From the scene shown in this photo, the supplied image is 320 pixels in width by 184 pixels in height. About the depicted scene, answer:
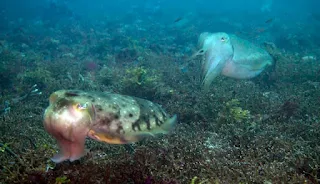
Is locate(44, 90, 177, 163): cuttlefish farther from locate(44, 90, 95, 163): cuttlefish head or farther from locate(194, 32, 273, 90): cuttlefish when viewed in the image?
locate(194, 32, 273, 90): cuttlefish

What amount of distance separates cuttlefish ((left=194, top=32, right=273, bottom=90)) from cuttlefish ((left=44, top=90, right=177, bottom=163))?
97.5 inches

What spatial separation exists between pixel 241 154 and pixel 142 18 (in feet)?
115

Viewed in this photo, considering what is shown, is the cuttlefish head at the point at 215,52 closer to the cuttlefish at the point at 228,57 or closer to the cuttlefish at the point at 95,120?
the cuttlefish at the point at 228,57

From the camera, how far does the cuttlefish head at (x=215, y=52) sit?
223 inches

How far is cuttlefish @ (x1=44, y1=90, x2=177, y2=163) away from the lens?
2395mm

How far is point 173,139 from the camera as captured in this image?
13.7ft

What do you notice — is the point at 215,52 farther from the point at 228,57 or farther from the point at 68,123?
the point at 68,123

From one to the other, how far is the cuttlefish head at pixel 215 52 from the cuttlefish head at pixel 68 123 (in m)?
3.82

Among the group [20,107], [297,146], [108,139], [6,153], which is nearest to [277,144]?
[297,146]

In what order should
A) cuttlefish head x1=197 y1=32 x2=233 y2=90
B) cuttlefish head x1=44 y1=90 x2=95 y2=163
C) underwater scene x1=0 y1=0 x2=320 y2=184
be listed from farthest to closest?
cuttlefish head x1=197 y1=32 x2=233 y2=90
underwater scene x1=0 y1=0 x2=320 y2=184
cuttlefish head x1=44 y1=90 x2=95 y2=163

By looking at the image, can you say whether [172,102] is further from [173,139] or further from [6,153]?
[6,153]

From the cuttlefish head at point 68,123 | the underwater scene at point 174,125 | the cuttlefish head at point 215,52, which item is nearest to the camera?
the cuttlefish head at point 68,123

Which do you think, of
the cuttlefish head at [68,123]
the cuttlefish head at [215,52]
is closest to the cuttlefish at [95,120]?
the cuttlefish head at [68,123]

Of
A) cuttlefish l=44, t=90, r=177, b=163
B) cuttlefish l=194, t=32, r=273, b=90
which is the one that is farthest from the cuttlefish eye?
cuttlefish l=194, t=32, r=273, b=90
